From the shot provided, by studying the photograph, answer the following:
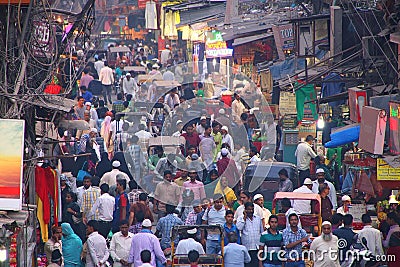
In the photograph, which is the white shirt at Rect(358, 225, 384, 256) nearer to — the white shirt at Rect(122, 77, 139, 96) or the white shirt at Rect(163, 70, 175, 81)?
the white shirt at Rect(122, 77, 139, 96)

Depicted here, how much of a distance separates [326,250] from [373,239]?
909 mm

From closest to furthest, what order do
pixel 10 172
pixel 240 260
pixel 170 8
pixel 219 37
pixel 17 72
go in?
pixel 10 172, pixel 17 72, pixel 240 260, pixel 219 37, pixel 170 8

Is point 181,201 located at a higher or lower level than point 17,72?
lower

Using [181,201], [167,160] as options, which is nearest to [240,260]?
[181,201]

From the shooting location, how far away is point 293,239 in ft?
54.9

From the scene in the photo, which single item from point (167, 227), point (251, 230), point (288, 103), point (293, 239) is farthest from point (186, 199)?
point (288, 103)

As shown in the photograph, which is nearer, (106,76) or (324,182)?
(324,182)

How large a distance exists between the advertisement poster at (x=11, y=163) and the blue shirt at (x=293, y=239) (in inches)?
193

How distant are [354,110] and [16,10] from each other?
685cm

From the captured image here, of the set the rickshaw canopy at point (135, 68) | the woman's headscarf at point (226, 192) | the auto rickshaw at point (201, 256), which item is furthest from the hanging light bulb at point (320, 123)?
the rickshaw canopy at point (135, 68)

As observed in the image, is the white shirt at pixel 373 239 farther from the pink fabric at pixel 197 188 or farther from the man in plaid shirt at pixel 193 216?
the pink fabric at pixel 197 188

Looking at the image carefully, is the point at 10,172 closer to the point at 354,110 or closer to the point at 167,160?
the point at 354,110

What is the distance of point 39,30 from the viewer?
53.0 ft

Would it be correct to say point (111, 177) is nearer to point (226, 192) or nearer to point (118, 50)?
point (226, 192)
